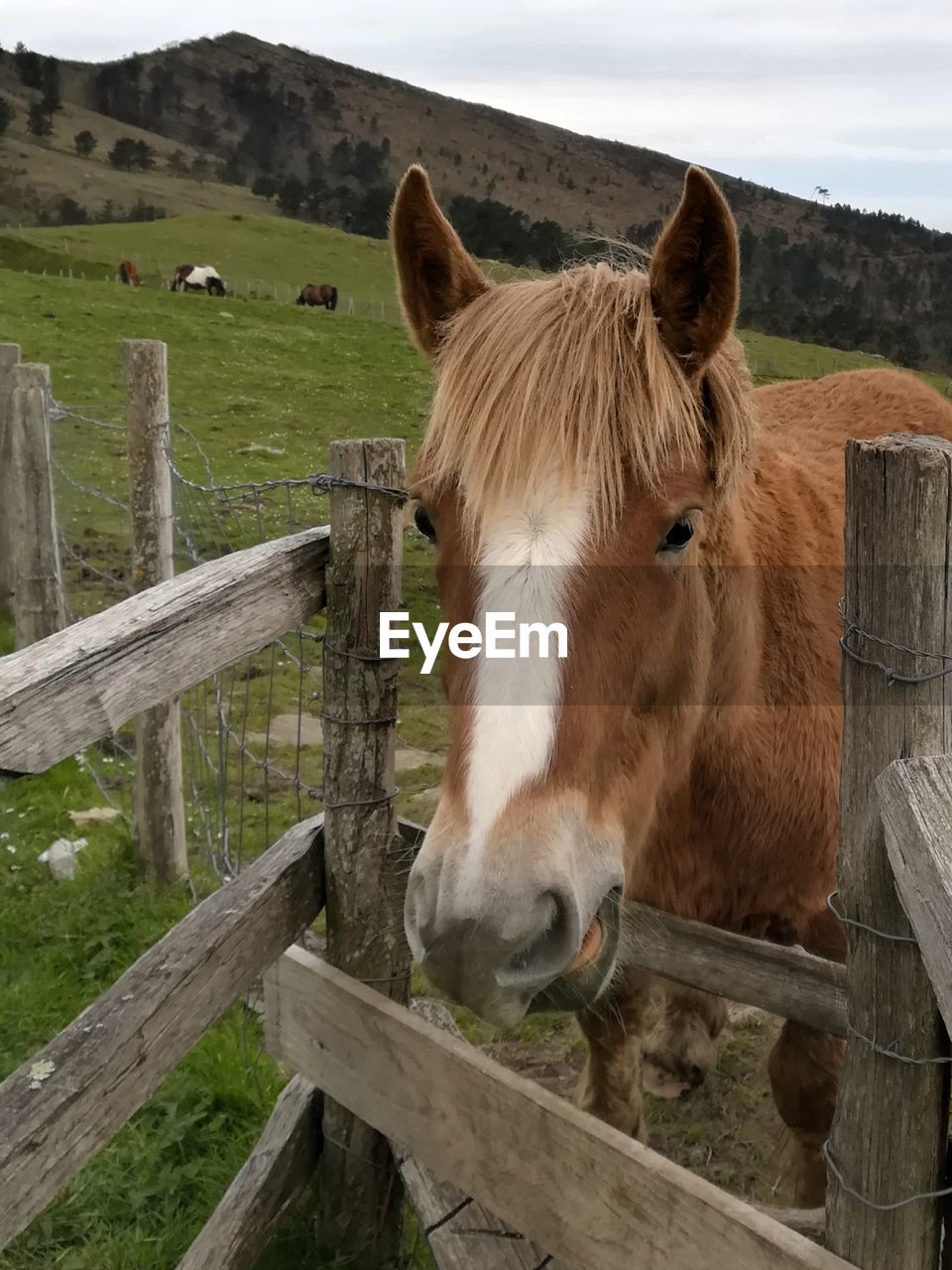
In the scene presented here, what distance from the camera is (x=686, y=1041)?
4.17 m

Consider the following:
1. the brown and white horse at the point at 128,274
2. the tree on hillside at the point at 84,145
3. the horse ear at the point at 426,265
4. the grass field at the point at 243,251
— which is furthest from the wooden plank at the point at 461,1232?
the tree on hillside at the point at 84,145

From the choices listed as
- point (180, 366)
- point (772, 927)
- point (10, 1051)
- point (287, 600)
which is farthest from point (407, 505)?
point (180, 366)

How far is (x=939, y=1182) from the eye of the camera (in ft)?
5.52

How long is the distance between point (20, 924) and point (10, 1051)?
0.90 metres

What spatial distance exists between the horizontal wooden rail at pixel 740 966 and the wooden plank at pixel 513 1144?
499mm

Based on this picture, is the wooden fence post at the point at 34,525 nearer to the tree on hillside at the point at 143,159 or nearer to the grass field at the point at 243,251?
the grass field at the point at 243,251

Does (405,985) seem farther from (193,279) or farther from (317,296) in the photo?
(317,296)

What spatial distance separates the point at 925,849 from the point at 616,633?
843 mm

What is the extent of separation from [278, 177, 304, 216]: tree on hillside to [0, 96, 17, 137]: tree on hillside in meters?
30.8

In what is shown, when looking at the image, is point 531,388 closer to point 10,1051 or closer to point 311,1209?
point 311,1209

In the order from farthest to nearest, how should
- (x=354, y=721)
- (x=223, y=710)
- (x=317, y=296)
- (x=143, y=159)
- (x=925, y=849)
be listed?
1. (x=143, y=159)
2. (x=317, y=296)
3. (x=223, y=710)
4. (x=354, y=721)
5. (x=925, y=849)

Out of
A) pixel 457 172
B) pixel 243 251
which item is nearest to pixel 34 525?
pixel 243 251

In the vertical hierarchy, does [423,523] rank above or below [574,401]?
below

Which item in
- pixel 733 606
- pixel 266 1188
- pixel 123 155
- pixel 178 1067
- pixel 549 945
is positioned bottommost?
pixel 178 1067
